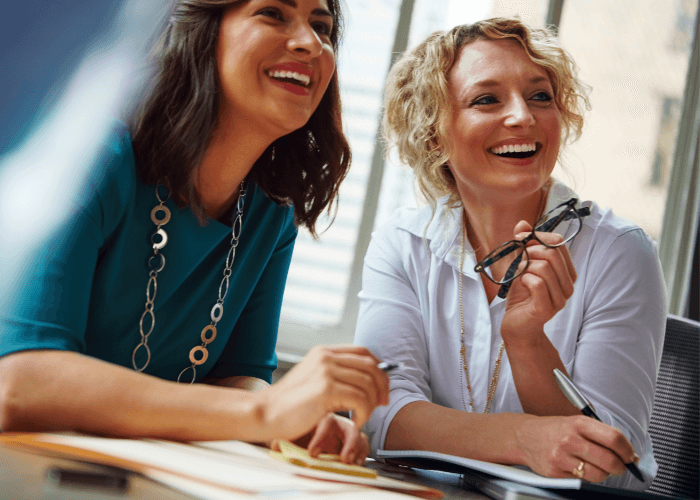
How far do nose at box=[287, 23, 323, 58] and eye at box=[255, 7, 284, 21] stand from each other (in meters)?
0.03

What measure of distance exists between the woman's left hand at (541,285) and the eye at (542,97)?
1.58 ft

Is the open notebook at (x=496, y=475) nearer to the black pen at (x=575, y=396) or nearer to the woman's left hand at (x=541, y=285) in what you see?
the black pen at (x=575, y=396)

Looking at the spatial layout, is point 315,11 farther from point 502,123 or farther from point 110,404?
point 110,404

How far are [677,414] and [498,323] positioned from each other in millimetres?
538

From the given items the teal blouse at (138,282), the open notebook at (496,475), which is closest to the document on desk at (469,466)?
the open notebook at (496,475)

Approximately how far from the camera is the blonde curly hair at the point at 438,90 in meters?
1.42

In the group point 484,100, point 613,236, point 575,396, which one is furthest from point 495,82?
point 575,396

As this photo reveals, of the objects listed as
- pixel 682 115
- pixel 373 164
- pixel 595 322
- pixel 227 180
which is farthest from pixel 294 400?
pixel 682 115

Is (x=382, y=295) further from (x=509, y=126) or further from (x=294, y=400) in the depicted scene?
(x=294, y=400)

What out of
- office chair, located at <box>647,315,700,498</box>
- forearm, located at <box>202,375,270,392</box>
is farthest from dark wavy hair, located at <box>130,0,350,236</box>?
office chair, located at <box>647,315,700,498</box>

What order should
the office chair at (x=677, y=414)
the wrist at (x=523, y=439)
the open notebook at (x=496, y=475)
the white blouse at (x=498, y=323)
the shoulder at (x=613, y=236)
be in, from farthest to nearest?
1. the office chair at (x=677, y=414)
2. the shoulder at (x=613, y=236)
3. the white blouse at (x=498, y=323)
4. the wrist at (x=523, y=439)
5. the open notebook at (x=496, y=475)

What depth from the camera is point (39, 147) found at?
2.95 feet

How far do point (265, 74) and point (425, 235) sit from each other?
0.59 m

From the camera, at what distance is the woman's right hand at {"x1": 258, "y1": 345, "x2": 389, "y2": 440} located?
2.11 feet
